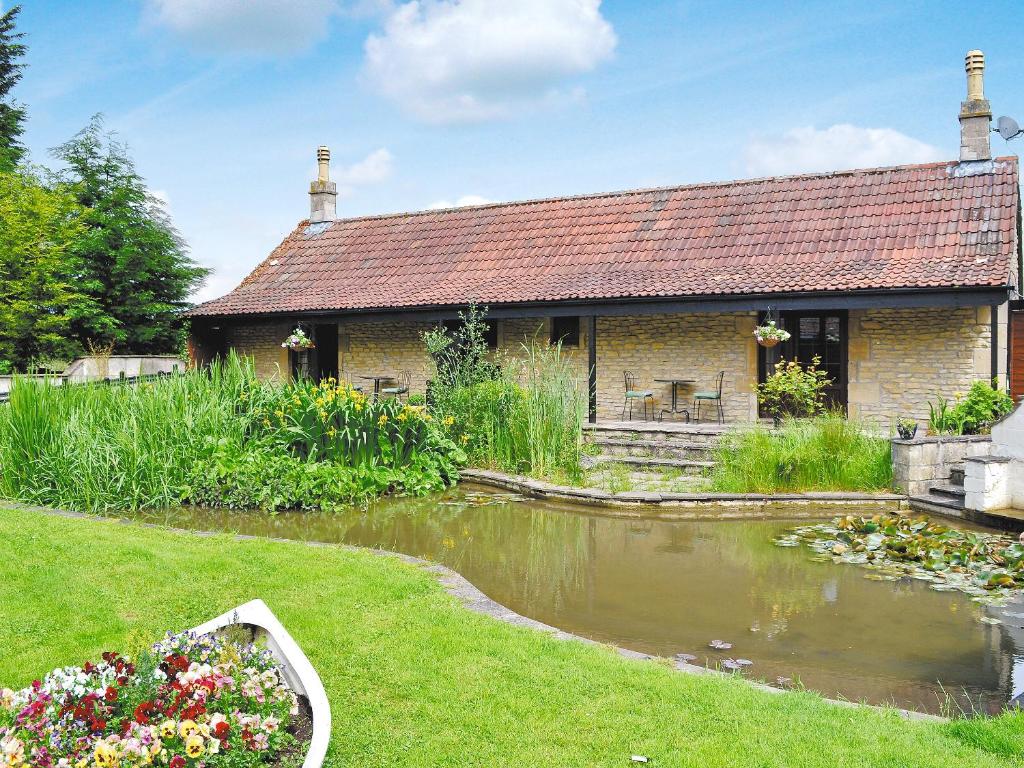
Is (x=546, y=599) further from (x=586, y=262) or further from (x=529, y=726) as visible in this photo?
(x=586, y=262)

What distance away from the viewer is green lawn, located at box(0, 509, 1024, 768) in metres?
3.43

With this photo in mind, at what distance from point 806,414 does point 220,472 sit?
9.35 metres

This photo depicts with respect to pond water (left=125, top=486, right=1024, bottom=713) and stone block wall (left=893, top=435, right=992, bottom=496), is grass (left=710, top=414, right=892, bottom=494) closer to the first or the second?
stone block wall (left=893, top=435, right=992, bottom=496)

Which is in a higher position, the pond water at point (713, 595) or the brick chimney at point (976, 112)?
the brick chimney at point (976, 112)

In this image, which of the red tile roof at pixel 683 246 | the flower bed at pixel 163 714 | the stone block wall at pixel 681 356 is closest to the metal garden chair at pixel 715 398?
the stone block wall at pixel 681 356

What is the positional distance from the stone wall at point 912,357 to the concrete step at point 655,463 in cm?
404

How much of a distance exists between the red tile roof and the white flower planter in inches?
460

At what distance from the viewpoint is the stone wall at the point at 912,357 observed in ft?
44.4

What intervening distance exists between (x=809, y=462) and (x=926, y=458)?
1.25m

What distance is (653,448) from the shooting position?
12.3m

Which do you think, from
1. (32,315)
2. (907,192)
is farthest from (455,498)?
(32,315)

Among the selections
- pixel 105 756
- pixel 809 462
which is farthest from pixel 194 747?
pixel 809 462

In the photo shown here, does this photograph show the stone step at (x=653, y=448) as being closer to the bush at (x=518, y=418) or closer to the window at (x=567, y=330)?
the bush at (x=518, y=418)

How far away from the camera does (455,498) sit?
34.1 ft
